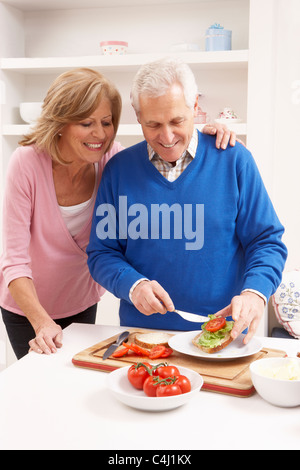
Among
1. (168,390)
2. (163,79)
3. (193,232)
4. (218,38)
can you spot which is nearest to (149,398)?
(168,390)

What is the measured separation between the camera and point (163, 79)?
1.53 meters

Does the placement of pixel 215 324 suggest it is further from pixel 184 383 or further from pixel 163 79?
pixel 163 79

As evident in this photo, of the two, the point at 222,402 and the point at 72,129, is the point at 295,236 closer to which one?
the point at 72,129

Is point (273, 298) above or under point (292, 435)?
under

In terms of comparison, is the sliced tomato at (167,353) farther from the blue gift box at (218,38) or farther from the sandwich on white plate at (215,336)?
the blue gift box at (218,38)

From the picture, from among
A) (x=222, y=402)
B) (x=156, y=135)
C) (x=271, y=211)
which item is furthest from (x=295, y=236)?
(x=222, y=402)

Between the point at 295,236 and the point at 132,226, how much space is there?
1.71 meters

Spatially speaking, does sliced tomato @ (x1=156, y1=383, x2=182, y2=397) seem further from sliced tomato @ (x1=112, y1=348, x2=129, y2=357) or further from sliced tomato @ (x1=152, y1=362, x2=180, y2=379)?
sliced tomato @ (x1=112, y1=348, x2=129, y2=357)

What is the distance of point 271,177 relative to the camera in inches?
121

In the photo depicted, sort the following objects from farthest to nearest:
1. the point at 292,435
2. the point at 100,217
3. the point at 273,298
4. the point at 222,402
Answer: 1. the point at 273,298
2. the point at 100,217
3. the point at 222,402
4. the point at 292,435

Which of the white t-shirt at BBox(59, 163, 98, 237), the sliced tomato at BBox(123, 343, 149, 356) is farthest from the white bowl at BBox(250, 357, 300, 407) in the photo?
the white t-shirt at BBox(59, 163, 98, 237)

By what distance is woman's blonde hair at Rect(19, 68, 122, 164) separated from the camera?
1.70 metres

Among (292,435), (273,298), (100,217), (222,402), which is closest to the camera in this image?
(292,435)

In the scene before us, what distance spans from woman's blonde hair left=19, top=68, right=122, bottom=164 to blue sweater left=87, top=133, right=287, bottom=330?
26 cm
